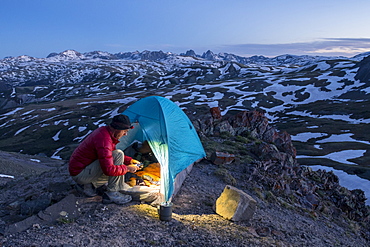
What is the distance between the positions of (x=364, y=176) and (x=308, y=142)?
73.0ft

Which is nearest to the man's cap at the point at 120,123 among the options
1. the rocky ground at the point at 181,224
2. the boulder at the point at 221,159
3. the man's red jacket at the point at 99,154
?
the man's red jacket at the point at 99,154

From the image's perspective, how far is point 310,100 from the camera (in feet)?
333

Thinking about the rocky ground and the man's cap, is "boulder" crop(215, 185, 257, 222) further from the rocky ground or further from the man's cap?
the man's cap

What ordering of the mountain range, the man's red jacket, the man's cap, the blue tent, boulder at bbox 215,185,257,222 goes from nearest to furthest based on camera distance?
the man's red jacket, the man's cap, boulder at bbox 215,185,257,222, the blue tent, the mountain range

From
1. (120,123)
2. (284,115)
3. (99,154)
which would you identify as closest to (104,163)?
(99,154)

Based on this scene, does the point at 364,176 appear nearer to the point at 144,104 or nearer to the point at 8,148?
the point at 144,104

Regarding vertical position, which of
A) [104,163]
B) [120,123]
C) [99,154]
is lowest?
[104,163]

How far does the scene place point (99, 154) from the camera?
9.05 meters

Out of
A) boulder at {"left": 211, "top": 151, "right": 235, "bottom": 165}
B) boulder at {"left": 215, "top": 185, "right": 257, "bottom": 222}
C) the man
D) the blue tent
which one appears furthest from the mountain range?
the man

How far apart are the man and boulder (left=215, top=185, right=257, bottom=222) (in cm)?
355

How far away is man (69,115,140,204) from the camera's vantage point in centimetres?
913

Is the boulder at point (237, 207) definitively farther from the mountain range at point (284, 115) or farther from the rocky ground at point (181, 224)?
the mountain range at point (284, 115)

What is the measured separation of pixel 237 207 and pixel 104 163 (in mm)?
4931

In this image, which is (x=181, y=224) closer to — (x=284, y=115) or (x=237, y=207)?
(x=237, y=207)
